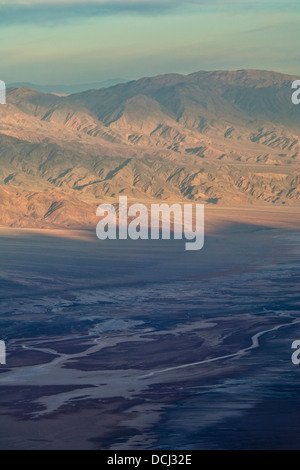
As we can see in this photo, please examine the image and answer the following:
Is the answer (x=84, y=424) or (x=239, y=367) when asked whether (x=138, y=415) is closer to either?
(x=84, y=424)

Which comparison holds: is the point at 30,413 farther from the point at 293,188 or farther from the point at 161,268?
the point at 293,188

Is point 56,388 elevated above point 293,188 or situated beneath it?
situated beneath

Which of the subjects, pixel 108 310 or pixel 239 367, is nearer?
pixel 239 367

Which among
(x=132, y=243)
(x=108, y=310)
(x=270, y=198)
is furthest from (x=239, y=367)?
(x=270, y=198)

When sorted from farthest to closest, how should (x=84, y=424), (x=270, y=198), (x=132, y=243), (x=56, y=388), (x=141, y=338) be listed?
(x=270, y=198) → (x=132, y=243) → (x=141, y=338) → (x=56, y=388) → (x=84, y=424)

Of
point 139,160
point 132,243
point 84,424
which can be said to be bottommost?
point 84,424

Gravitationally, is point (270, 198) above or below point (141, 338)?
above

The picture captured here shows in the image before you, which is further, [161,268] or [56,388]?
[161,268]

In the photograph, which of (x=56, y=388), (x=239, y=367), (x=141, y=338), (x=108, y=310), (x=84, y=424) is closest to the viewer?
(x=84, y=424)

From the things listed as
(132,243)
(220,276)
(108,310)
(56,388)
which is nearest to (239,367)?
(56,388)
